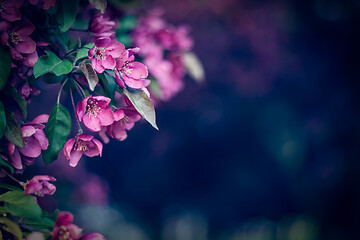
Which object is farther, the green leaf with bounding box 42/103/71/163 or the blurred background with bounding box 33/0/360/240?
the blurred background with bounding box 33/0/360/240

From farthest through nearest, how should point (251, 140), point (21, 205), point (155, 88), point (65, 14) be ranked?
point (251, 140)
point (155, 88)
point (65, 14)
point (21, 205)

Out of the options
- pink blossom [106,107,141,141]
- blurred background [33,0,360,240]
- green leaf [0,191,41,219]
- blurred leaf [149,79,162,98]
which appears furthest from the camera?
blurred background [33,0,360,240]

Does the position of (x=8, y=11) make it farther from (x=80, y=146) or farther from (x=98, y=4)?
(x=80, y=146)

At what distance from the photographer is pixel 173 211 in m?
2.94

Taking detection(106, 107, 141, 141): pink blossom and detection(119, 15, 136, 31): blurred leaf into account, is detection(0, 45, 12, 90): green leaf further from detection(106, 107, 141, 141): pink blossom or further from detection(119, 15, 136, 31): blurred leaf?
detection(119, 15, 136, 31): blurred leaf

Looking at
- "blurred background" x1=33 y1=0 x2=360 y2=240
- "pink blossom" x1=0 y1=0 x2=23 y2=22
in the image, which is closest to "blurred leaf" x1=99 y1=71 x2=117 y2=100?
"pink blossom" x1=0 y1=0 x2=23 y2=22

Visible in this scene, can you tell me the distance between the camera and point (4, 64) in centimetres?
58

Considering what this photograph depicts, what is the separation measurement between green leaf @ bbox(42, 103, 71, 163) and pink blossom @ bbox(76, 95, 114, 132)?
0.04 metres

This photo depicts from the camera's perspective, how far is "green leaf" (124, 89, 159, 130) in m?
0.59

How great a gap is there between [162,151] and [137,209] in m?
0.60

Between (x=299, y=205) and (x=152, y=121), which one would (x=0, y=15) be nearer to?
(x=152, y=121)

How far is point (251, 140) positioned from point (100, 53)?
2.50m

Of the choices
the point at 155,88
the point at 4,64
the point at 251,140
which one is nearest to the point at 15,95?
the point at 4,64

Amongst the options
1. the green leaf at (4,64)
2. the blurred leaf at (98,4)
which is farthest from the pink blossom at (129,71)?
the green leaf at (4,64)
